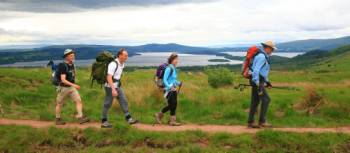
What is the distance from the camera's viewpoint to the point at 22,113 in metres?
15.9

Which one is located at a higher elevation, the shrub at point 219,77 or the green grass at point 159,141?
the green grass at point 159,141

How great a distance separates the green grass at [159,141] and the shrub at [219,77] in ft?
71.2

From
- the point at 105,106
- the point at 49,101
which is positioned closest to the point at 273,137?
the point at 105,106

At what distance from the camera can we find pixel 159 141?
1103 centimetres

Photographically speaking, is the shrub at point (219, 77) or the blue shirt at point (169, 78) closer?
the blue shirt at point (169, 78)

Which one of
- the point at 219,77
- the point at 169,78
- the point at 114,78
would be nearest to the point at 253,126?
the point at 169,78

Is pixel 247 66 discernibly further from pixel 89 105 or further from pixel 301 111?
pixel 89 105

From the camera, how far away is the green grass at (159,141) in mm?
10550

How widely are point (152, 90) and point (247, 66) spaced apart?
6.02 m

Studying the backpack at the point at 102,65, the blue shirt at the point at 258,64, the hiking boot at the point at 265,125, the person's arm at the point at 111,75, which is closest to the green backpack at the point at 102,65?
the backpack at the point at 102,65

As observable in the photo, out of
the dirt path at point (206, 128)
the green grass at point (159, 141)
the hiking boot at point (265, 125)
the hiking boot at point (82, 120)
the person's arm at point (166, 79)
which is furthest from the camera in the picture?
the hiking boot at point (82, 120)

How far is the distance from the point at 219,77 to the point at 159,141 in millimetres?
23395

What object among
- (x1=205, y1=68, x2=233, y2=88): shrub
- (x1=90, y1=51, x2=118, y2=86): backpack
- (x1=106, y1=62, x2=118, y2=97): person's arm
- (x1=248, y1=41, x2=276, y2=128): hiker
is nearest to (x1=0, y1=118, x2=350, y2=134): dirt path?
(x1=248, y1=41, x2=276, y2=128): hiker

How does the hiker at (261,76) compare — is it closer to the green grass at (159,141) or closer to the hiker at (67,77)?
the green grass at (159,141)
